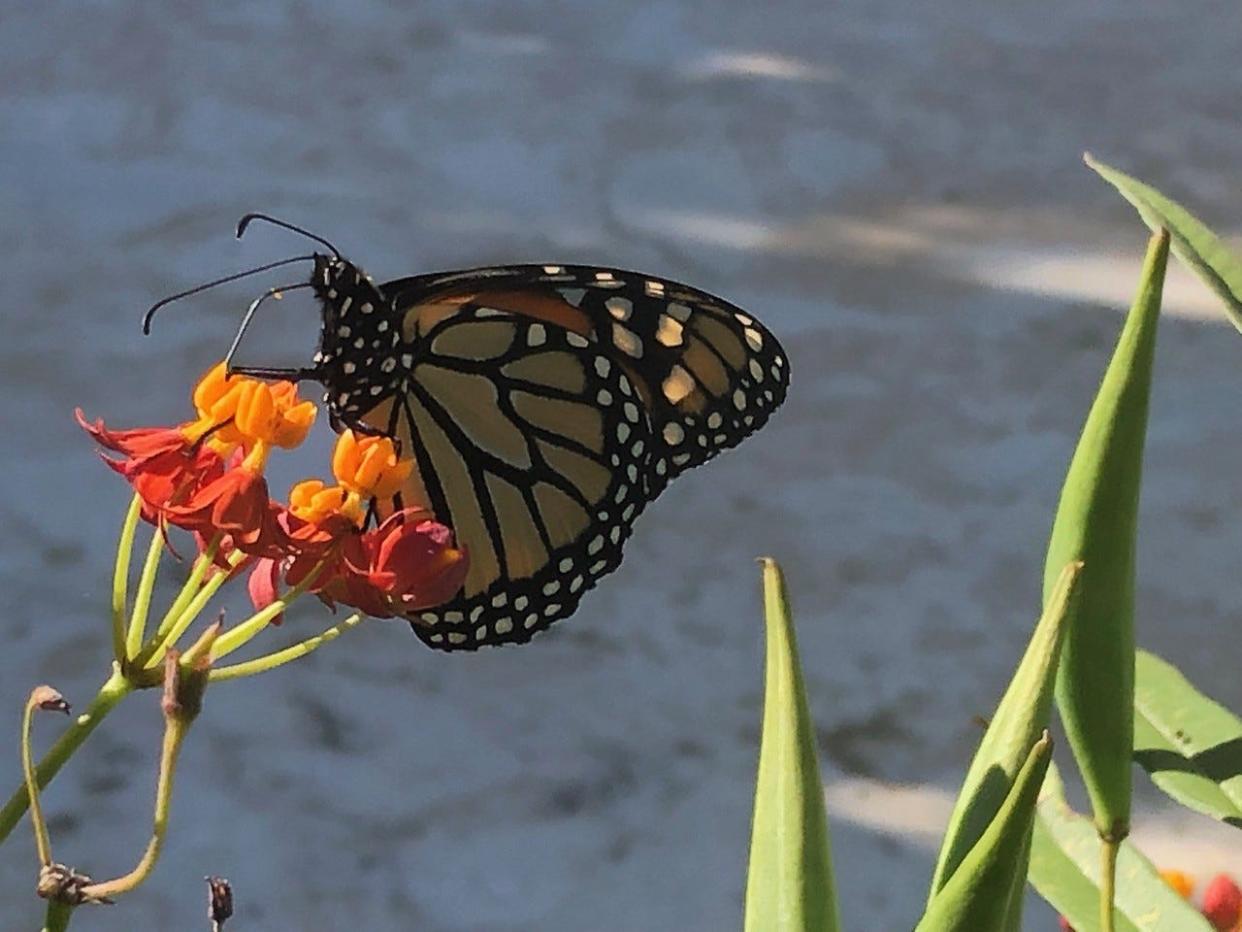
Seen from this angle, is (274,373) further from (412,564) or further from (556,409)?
(556,409)

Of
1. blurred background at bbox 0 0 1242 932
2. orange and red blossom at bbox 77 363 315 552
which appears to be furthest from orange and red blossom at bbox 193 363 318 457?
blurred background at bbox 0 0 1242 932

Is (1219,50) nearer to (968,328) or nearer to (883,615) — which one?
(968,328)

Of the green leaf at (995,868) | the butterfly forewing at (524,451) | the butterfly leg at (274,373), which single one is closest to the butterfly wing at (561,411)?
the butterfly forewing at (524,451)

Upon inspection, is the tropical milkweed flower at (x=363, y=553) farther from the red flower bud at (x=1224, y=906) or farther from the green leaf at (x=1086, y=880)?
the red flower bud at (x=1224, y=906)

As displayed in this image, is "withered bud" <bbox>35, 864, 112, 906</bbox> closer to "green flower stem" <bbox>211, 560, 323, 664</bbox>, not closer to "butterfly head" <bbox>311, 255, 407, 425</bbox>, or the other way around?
"green flower stem" <bbox>211, 560, 323, 664</bbox>

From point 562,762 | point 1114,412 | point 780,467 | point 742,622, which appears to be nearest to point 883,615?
point 742,622
